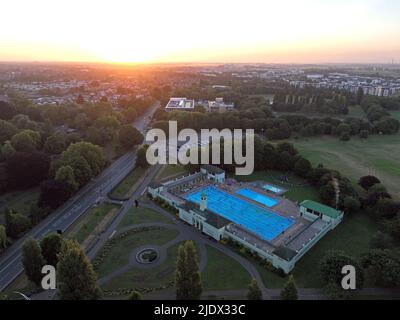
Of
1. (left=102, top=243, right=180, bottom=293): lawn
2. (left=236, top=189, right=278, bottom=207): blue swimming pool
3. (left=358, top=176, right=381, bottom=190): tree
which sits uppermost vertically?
(left=358, top=176, right=381, bottom=190): tree

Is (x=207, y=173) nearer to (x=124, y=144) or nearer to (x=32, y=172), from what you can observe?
(x=124, y=144)

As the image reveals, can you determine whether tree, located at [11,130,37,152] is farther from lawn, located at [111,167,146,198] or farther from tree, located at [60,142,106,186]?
lawn, located at [111,167,146,198]

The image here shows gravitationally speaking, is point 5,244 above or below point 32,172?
below

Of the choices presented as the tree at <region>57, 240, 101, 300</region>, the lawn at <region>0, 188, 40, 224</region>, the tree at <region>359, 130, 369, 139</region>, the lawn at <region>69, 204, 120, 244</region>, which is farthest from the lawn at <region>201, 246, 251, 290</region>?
the tree at <region>359, 130, 369, 139</region>

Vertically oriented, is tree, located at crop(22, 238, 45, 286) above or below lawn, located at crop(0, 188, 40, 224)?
above

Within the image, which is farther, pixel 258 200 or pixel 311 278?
pixel 258 200
